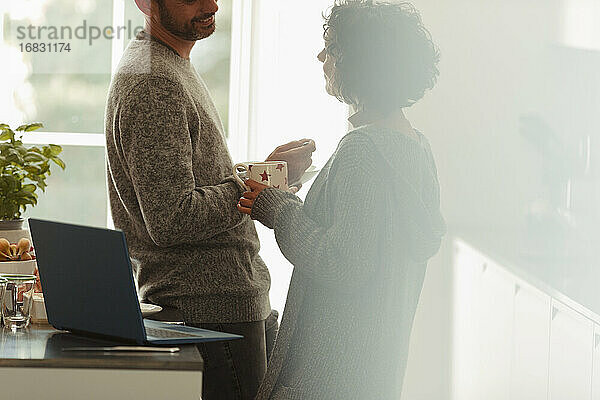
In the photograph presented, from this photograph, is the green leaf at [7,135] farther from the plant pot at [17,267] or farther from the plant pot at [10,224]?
the plant pot at [17,267]

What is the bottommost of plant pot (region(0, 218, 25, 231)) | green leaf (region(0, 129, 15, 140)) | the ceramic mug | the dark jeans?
the dark jeans

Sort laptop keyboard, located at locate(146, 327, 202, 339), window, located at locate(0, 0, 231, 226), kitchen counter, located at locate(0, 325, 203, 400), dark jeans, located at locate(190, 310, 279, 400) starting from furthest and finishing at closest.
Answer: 1. window, located at locate(0, 0, 231, 226)
2. dark jeans, located at locate(190, 310, 279, 400)
3. laptop keyboard, located at locate(146, 327, 202, 339)
4. kitchen counter, located at locate(0, 325, 203, 400)

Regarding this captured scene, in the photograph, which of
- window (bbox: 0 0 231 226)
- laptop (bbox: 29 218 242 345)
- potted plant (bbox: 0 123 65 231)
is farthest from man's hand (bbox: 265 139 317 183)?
window (bbox: 0 0 231 226)

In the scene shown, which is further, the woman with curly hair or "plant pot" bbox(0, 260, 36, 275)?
"plant pot" bbox(0, 260, 36, 275)

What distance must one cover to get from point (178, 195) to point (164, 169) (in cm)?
5

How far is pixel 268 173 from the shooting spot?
1.31 m

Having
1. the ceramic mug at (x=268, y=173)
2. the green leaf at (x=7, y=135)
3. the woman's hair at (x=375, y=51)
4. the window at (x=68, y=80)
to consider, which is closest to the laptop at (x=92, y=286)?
the ceramic mug at (x=268, y=173)

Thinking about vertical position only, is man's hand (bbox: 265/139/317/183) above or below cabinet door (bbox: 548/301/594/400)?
above

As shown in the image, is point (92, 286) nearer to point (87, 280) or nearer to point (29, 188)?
point (87, 280)

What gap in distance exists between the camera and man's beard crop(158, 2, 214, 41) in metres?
1.45

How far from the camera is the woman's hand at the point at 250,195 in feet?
4.21

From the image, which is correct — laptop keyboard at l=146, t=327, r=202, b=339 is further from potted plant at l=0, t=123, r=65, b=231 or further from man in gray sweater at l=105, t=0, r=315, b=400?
potted plant at l=0, t=123, r=65, b=231

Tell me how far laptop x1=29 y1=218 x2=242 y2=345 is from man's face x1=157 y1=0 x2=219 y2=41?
1.83ft

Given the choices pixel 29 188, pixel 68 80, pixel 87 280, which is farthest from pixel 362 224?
pixel 68 80
